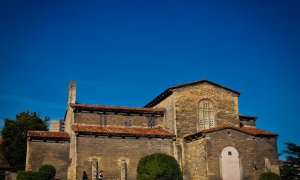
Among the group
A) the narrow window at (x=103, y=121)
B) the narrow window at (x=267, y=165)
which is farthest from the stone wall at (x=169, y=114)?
the narrow window at (x=267, y=165)

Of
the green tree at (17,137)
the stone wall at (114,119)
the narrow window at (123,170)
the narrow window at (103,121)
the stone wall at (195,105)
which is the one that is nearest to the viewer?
the narrow window at (123,170)

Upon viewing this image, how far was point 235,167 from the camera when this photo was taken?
26984 mm

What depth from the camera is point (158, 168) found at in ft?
83.8

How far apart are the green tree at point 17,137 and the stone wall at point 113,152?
501 inches

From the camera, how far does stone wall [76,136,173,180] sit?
26.7 meters

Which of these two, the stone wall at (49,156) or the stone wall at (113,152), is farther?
the stone wall at (49,156)

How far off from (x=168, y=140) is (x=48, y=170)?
10300mm

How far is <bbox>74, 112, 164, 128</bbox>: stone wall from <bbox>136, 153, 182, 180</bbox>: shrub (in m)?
4.72

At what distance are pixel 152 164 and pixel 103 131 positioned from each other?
4.96 m

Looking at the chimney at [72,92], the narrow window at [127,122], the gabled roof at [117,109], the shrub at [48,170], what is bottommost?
the shrub at [48,170]

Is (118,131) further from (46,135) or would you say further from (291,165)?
(291,165)

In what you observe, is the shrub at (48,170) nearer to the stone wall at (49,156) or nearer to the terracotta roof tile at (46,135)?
the stone wall at (49,156)

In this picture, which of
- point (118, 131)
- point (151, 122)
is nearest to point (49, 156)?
point (118, 131)

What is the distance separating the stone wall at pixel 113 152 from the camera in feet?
87.6
